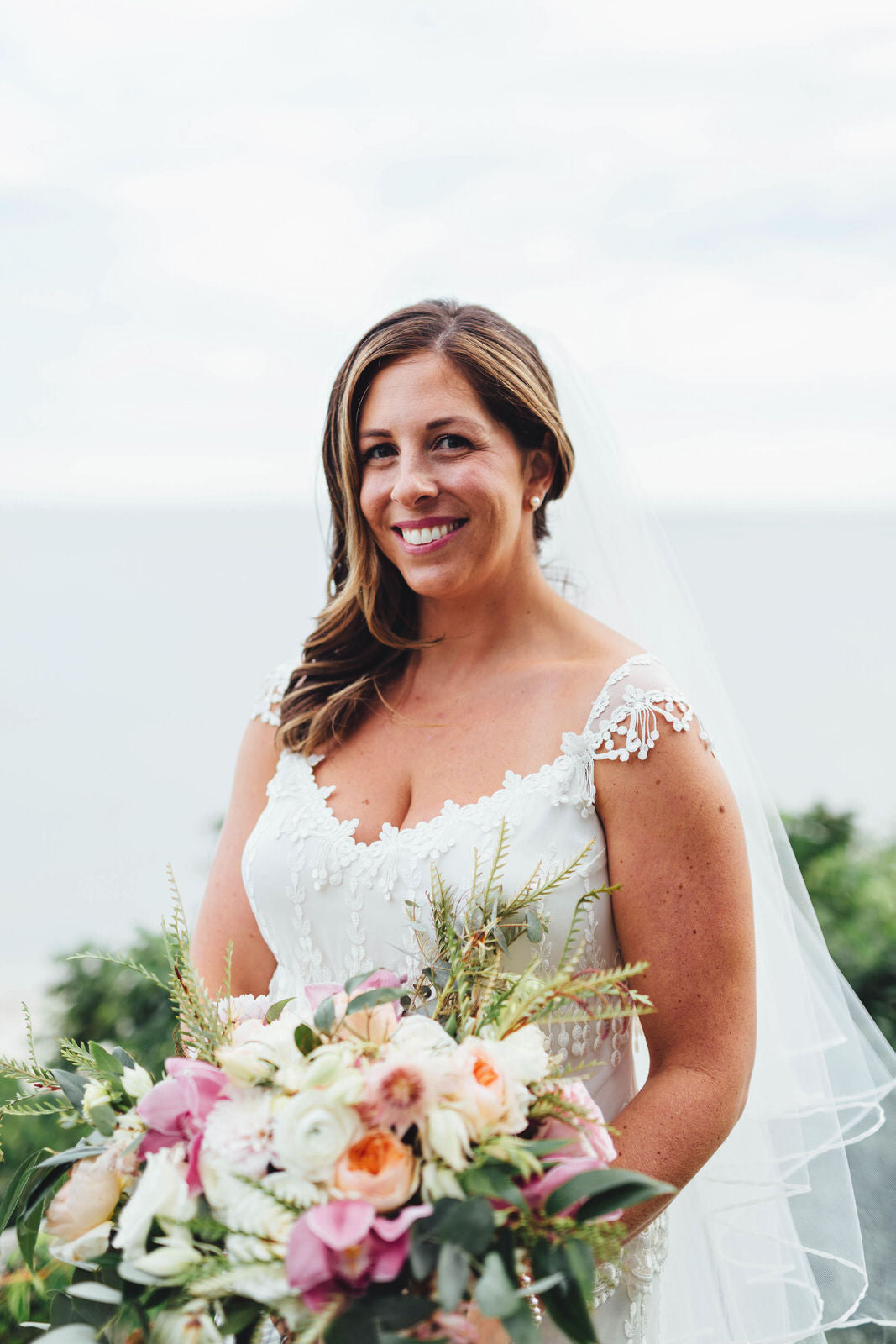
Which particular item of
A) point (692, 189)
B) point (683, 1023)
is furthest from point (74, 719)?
point (683, 1023)

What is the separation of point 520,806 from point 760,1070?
828 mm

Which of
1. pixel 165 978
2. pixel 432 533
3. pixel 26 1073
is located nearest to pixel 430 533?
pixel 432 533

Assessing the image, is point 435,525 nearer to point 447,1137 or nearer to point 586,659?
point 586,659

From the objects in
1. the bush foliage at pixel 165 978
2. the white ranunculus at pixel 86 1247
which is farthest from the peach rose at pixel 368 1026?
the bush foliage at pixel 165 978

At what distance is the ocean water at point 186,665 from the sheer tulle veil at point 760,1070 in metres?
3.47

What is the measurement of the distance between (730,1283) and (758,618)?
8.39 meters

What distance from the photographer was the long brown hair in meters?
2.17

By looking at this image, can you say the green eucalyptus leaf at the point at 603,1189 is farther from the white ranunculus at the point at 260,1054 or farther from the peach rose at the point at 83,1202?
the peach rose at the point at 83,1202

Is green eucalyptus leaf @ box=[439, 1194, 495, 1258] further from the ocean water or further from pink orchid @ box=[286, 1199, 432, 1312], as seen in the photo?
the ocean water

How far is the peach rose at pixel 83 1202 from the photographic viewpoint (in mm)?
1245

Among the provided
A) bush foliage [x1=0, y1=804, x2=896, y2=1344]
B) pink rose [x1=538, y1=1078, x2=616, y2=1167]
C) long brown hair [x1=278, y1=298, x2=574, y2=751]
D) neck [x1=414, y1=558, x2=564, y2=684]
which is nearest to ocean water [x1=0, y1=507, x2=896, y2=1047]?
bush foliage [x1=0, y1=804, x2=896, y2=1344]

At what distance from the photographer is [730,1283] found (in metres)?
2.22

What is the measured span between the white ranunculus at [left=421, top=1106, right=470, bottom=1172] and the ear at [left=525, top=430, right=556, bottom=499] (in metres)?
1.46

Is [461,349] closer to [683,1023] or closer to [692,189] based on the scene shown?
[683,1023]
